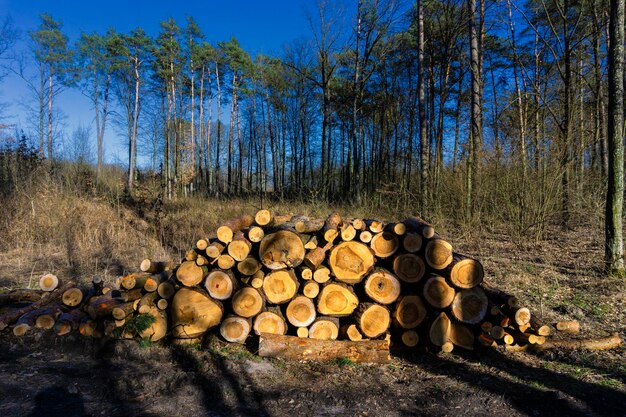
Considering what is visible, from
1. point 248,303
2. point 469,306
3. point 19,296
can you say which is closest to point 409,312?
point 469,306

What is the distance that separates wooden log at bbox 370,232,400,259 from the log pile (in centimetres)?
1

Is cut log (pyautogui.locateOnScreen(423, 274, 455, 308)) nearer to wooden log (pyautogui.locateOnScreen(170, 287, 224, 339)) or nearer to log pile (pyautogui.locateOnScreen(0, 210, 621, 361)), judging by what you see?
log pile (pyautogui.locateOnScreen(0, 210, 621, 361))

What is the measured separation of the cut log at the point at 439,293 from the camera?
3945 mm

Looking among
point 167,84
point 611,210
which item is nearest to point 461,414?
→ point 611,210

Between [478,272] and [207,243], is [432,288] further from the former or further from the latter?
[207,243]

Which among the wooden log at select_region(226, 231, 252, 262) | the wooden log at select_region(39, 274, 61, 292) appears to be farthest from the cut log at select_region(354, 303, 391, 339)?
the wooden log at select_region(39, 274, 61, 292)

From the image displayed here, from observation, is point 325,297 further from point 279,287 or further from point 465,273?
point 465,273

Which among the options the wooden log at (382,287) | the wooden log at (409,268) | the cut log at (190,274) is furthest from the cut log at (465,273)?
the cut log at (190,274)

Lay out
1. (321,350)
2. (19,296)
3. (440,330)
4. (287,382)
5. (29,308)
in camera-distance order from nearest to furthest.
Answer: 1. (287,382)
2. (321,350)
3. (440,330)
4. (29,308)
5. (19,296)

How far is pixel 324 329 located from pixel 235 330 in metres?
0.90

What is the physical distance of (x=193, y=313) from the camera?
401 cm

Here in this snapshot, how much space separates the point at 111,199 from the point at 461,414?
11.8 metres

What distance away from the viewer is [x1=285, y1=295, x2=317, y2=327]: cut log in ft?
13.2

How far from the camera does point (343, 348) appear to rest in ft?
12.5
